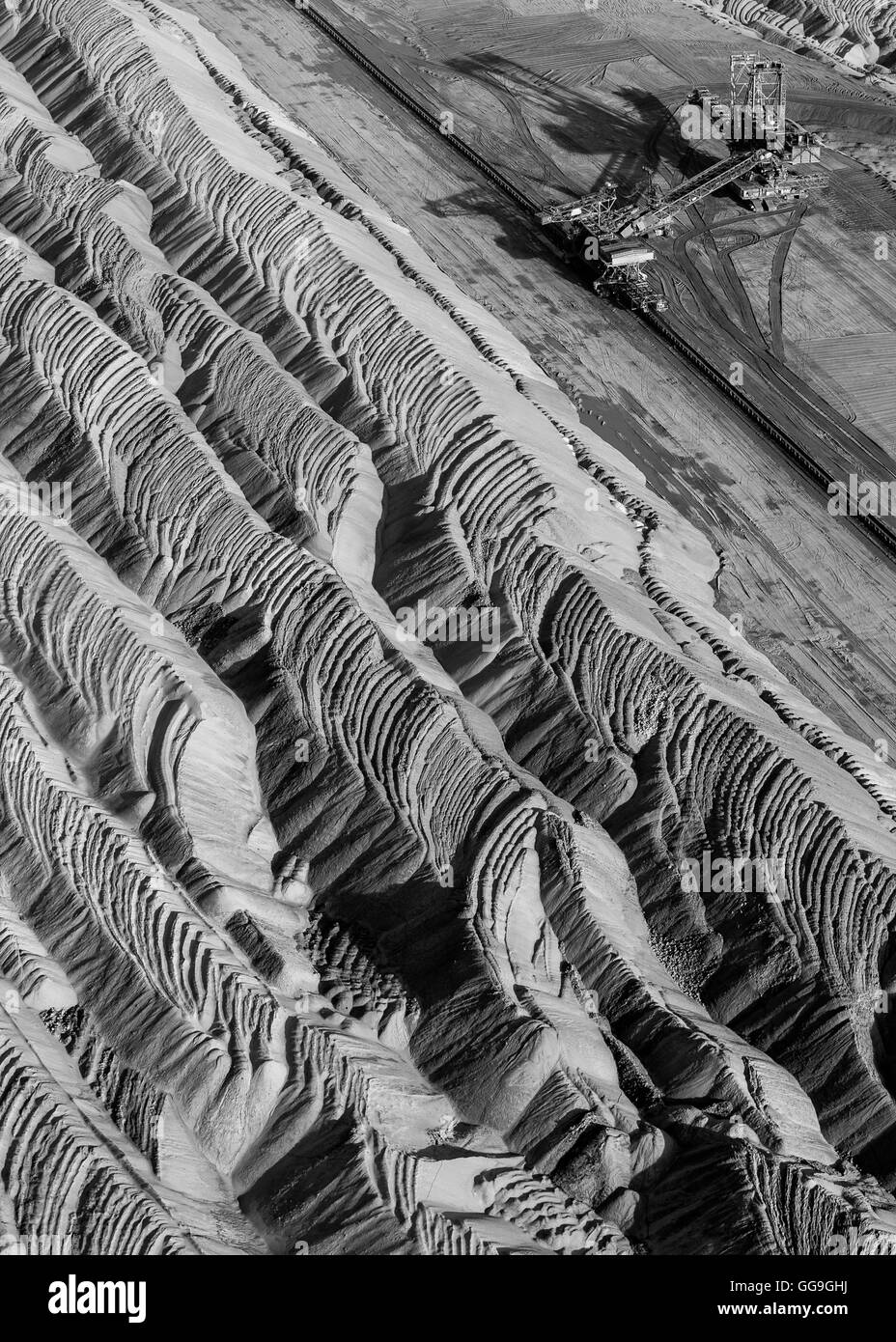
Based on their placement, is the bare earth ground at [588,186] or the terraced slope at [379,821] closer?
the terraced slope at [379,821]

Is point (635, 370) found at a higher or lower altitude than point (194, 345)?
lower

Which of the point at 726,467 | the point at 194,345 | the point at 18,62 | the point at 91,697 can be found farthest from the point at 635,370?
the point at 18,62

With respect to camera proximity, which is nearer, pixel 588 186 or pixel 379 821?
pixel 379 821

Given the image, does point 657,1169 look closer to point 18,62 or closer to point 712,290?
point 712,290

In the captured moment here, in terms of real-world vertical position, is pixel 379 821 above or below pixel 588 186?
below

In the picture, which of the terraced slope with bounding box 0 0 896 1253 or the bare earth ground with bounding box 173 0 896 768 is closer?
the terraced slope with bounding box 0 0 896 1253
